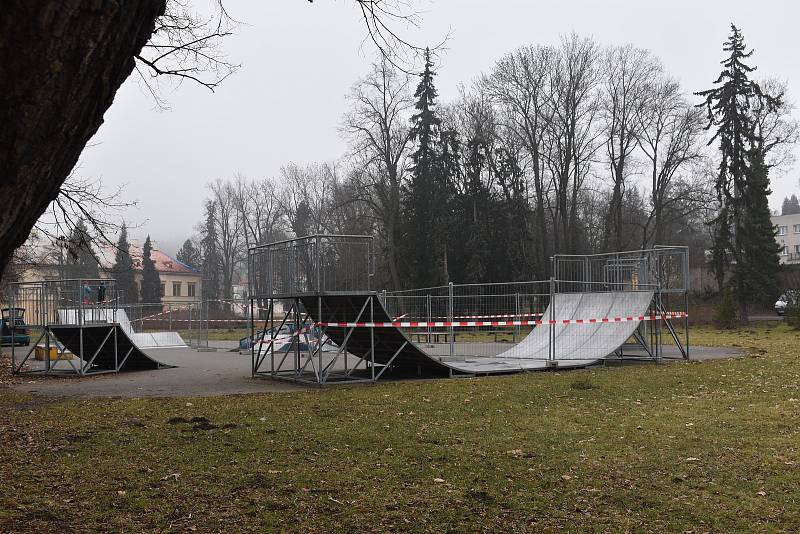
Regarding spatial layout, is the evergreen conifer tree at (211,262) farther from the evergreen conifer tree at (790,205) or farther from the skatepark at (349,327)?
the evergreen conifer tree at (790,205)

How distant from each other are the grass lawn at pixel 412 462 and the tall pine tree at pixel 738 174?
3421 cm

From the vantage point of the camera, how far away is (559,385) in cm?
1288

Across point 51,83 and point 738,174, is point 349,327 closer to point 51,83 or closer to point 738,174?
point 51,83

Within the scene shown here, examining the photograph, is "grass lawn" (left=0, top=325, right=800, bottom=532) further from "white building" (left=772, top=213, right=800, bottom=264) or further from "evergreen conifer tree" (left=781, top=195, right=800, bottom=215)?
"evergreen conifer tree" (left=781, top=195, right=800, bottom=215)

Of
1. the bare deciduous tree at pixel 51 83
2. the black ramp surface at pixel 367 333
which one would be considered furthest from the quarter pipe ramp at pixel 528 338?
the bare deciduous tree at pixel 51 83

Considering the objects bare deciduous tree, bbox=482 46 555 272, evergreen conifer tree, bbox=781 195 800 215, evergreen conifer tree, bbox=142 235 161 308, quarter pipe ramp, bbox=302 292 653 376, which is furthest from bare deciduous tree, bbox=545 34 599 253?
evergreen conifer tree, bbox=781 195 800 215

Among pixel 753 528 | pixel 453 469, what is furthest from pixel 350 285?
pixel 753 528

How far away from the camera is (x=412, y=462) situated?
698 centimetres

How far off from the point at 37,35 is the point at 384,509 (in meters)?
4.32

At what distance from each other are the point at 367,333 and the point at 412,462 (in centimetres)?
780

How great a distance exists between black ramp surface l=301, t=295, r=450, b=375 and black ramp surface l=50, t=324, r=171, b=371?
18.8 feet

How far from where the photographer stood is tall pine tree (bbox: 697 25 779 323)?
43.1 metres

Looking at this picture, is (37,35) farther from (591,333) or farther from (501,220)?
(501,220)

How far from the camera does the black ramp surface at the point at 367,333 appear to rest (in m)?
13.7
